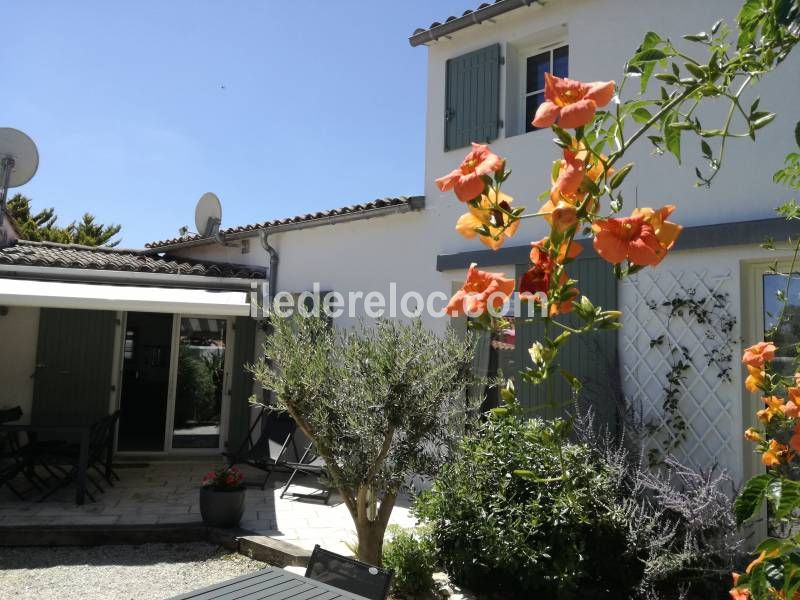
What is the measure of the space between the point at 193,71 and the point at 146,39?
69.7 inches

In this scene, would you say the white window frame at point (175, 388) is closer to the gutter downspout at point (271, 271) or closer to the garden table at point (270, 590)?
the gutter downspout at point (271, 271)

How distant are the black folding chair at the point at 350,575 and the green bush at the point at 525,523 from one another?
2.14 metres

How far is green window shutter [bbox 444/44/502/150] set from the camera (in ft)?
37.7

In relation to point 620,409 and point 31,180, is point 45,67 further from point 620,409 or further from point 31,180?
point 620,409

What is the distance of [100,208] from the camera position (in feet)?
153

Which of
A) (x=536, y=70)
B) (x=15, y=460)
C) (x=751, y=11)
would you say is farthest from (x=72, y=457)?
(x=751, y=11)

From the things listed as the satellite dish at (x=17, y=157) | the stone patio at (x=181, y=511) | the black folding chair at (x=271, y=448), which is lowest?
the stone patio at (x=181, y=511)

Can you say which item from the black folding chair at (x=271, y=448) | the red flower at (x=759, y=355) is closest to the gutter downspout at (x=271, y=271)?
the black folding chair at (x=271, y=448)

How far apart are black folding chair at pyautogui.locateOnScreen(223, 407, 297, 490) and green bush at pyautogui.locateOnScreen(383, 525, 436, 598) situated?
522 centimetres

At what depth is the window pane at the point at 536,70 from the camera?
11.5 m

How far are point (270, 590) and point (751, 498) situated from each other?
12.5 ft

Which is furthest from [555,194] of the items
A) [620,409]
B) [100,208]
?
[100,208]

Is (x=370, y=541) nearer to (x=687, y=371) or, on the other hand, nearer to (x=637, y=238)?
(x=687, y=371)

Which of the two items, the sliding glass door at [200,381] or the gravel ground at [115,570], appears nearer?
the gravel ground at [115,570]
